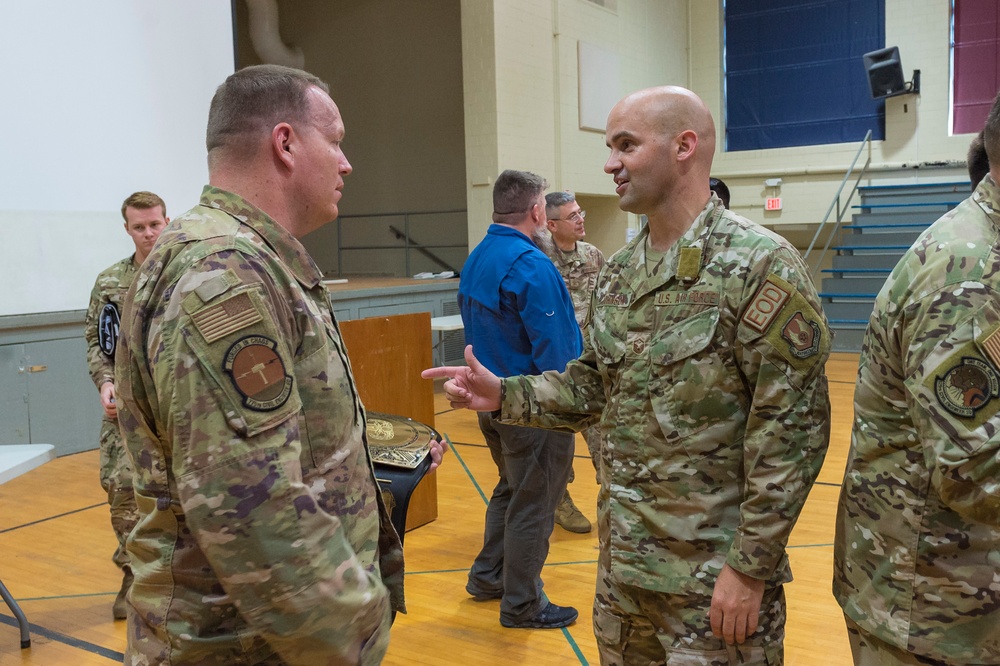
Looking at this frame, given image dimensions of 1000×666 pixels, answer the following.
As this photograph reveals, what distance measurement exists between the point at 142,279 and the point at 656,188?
1.16 m

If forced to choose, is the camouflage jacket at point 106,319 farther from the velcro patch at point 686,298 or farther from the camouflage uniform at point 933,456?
the camouflage uniform at point 933,456

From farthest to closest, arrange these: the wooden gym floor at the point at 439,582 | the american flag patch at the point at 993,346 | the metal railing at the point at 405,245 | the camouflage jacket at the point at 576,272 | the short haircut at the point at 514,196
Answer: the metal railing at the point at 405,245, the camouflage jacket at the point at 576,272, the short haircut at the point at 514,196, the wooden gym floor at the point at 439,582, the american flag patch at the point at 993,346

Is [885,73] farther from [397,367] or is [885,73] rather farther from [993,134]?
[993,134]

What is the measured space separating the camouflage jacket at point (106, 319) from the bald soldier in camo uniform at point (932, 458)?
2.95 meters

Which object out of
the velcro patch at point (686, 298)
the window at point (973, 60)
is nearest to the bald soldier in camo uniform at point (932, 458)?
the velcro patch at point (686, 298)

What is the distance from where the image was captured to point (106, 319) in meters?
3.61

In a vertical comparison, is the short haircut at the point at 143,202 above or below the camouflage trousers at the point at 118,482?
above

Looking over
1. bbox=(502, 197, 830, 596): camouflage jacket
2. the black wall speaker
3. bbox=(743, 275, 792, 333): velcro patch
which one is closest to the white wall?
bbox=(502, 197, 830, 596): camouflage jacket

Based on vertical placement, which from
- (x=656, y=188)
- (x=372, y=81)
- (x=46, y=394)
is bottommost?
(x=46, y=394)

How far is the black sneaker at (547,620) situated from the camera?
3475 millimetres

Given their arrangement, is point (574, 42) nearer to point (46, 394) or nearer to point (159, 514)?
point (46, 394)

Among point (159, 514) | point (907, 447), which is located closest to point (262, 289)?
point (159, 514)

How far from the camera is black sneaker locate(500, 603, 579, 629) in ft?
11.4

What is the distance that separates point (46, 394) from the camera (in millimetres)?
6695
